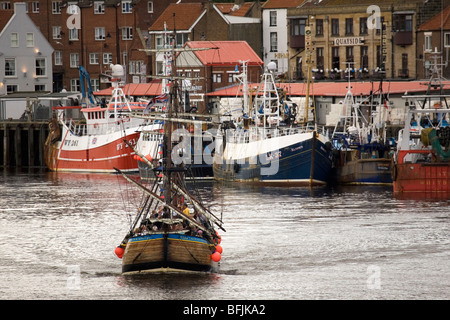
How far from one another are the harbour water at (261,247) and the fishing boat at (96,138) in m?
17.7

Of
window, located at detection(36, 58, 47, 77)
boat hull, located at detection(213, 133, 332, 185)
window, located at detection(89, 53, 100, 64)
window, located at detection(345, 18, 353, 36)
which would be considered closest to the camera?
boat hull, located at detection(213, 133, 332, 185)

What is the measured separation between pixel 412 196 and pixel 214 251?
2970cm

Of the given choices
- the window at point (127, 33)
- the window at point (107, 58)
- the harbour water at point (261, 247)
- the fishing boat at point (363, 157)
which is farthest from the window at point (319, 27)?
the harbour water at point (261, 247)

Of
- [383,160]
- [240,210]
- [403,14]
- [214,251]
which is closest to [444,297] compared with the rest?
[214,251]

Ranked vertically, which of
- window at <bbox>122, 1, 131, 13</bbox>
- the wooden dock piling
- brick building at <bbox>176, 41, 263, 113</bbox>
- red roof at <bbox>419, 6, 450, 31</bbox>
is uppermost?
window at <bbox>122, 1, 131, 13</bbox>

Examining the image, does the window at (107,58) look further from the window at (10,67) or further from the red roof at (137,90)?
the window at (10,67)

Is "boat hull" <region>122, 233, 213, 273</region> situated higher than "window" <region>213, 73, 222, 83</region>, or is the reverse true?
"window" <region>213, 73, 222, 83</region>

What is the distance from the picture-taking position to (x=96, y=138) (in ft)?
336

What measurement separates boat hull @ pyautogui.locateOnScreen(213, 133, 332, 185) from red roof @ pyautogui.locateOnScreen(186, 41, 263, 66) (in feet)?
136

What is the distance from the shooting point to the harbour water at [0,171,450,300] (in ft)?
146

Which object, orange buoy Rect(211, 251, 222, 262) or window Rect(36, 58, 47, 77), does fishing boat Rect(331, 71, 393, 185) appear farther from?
window Rect(36, 58, 47, 77)

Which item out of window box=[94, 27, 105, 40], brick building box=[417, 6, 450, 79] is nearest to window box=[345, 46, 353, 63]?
brick building box=[417, 6, 450, 79]

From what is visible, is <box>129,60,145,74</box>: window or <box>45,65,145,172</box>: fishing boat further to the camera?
<box>129,60,145,74</box>: window

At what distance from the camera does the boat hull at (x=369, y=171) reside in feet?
265
